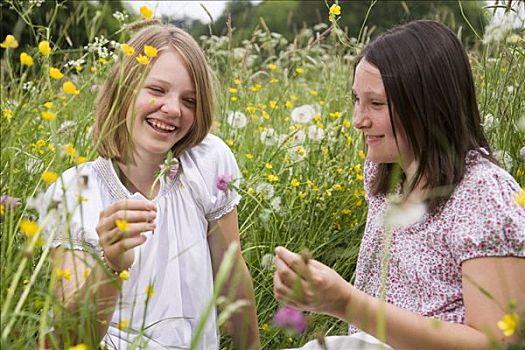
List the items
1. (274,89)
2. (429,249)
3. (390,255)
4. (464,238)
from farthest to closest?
(274,89) < (390,255) < (429,249) < (464,238)

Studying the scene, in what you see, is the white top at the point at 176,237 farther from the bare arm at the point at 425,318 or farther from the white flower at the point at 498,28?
the white flower at the point at 498,28

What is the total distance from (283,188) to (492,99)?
636mm

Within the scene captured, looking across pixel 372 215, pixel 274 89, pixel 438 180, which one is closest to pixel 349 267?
pixel 372 215

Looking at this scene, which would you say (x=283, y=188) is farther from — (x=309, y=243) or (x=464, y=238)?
(x=464, y=238)

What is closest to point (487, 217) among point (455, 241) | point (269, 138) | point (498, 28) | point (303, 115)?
point (455, 241)

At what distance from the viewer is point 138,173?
5.90 feet

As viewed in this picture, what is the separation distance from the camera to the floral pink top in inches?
53.6

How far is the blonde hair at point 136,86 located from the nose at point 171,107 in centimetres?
7

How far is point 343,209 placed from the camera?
2.24 m

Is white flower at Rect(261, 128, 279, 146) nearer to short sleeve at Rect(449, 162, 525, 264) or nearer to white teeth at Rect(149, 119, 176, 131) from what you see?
white teeth at Rect(149, 119, 176, 131)

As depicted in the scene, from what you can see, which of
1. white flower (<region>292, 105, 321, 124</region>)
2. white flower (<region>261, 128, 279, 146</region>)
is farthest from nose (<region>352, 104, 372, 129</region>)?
white flower (<region>292, 105, 321, 124</region>)

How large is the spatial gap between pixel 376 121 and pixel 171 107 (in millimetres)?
450

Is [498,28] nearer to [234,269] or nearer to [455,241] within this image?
[455,241]

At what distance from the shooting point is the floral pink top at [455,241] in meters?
1.36
